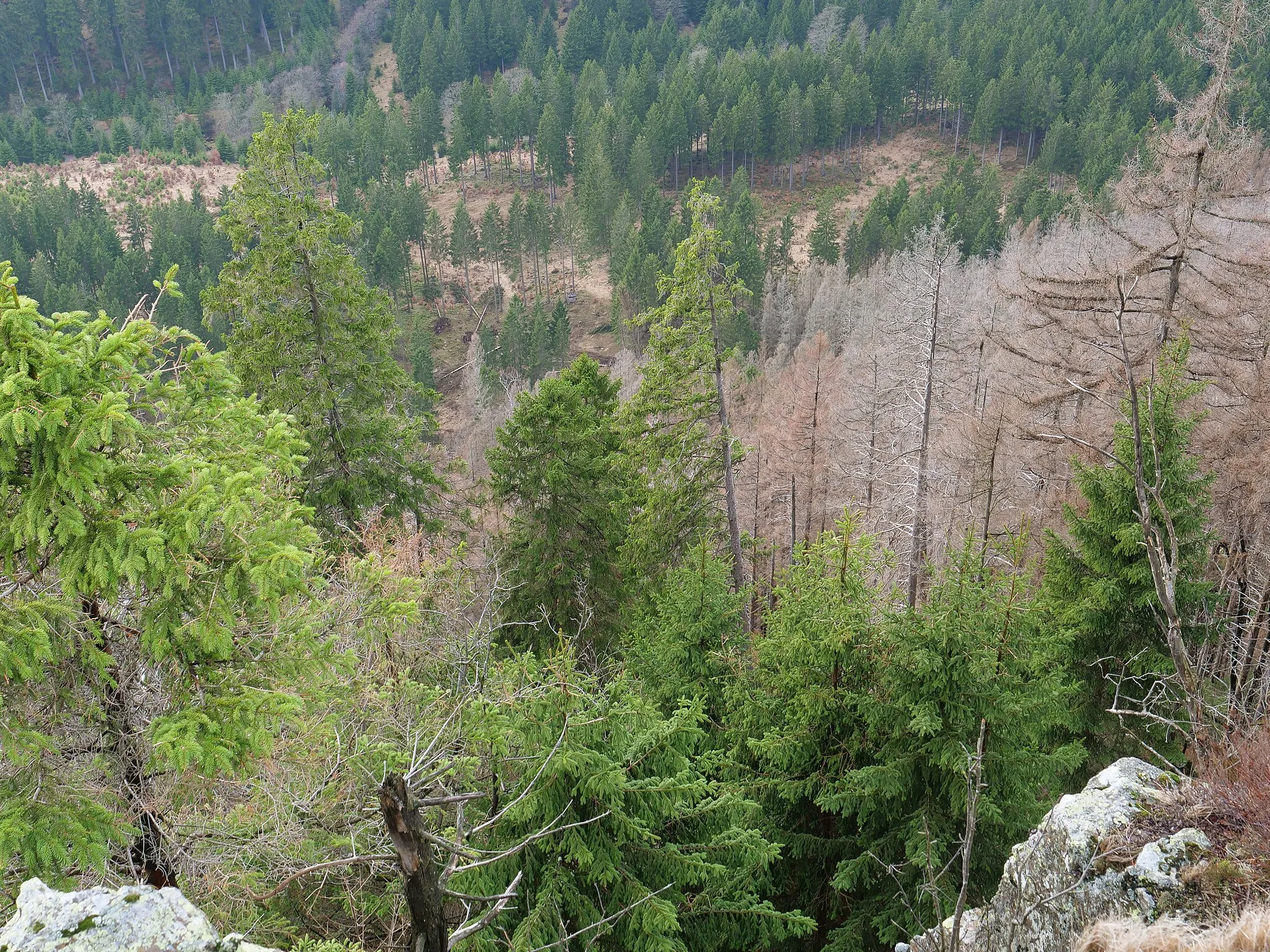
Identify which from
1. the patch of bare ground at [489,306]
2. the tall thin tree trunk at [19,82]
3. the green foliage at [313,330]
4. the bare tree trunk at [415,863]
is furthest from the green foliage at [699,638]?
the tall thin tree trunk at [19,82]

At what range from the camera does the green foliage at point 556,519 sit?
17609mm

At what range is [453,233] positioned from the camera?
7094cm

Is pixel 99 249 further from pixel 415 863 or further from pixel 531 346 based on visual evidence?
pixel 415 863

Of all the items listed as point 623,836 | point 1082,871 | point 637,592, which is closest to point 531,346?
point 637,592

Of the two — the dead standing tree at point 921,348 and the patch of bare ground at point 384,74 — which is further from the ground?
the patch of bare ground at point 384,74

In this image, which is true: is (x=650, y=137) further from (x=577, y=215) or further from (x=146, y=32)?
(x=146, y=32)

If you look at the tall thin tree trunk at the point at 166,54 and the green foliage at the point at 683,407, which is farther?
the tall thin tree trunk at the point at 166,54

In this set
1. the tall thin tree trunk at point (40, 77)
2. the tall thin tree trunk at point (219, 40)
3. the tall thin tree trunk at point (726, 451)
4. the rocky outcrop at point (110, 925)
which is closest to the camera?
the rocky outcrop at point (110, 925)

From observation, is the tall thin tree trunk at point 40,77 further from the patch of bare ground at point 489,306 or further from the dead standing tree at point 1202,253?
the dead standing tree at point 1202,253

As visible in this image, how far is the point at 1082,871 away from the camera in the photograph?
539cm

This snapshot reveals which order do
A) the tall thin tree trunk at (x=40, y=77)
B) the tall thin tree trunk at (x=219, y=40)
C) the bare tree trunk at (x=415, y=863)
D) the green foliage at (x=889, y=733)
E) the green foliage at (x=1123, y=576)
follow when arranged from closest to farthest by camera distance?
1. the bare tree trunk at (x=415, y=863)
2. the green foliage at (x=889, y=733)
3. the green foliage at (x=1123, y=576)
4. the tall thin tree trunk at (x=40, y=77)
5. the tall thin tree trunk at (x=219, y=40)

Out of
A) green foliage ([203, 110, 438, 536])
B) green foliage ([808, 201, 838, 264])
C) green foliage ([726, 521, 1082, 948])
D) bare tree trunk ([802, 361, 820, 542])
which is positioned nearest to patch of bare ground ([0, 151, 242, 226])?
green foliage ([808, 201, 838, 264])

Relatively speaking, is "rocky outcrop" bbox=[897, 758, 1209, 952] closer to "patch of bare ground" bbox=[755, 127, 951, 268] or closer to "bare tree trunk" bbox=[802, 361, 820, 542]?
"bare tree trunk" bbox=[802, 361, 820, 542]

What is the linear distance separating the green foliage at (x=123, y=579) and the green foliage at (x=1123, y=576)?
9.70 meters
